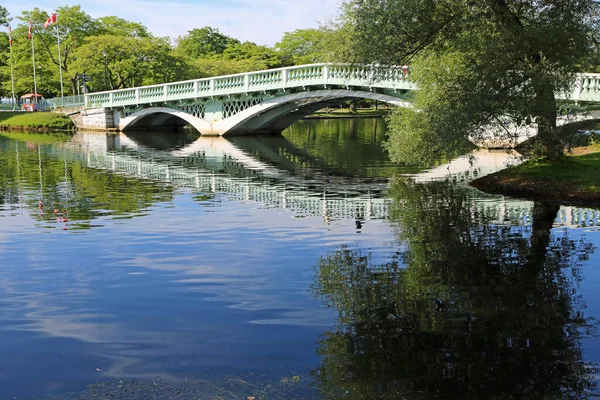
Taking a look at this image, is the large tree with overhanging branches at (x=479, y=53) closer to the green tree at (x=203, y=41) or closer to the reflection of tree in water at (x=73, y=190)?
the reflection of tree in water at (x=73, y=190)

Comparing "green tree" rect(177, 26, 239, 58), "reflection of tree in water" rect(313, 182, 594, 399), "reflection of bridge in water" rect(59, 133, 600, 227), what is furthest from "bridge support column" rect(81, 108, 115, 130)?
"reflection of tree in water" rect(313, 182, 594, 399)

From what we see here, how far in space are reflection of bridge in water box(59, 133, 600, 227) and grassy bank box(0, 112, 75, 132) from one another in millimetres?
25416

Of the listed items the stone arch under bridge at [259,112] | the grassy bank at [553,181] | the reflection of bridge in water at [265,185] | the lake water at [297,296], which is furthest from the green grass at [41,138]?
the grassy bank at [553,181]

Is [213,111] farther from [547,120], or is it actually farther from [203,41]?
[203,41]

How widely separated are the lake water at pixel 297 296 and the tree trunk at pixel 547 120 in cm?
263

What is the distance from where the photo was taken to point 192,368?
750 centimetres

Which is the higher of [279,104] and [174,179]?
[279,104]

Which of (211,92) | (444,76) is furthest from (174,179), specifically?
(211,92)

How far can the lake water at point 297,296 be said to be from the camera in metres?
7.26

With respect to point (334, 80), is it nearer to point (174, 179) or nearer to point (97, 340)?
point (174, 179)

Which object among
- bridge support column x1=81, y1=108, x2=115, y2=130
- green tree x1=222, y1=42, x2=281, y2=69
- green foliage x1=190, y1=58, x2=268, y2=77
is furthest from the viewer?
green tree x1=222, y1=42, x2=281, y2=69

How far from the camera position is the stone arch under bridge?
4378 centimetres

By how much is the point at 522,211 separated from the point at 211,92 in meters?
35.5

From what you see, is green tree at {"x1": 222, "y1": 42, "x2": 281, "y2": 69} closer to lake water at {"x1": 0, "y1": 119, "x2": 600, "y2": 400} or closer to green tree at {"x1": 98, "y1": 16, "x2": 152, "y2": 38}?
green tree at {"x1": 98, "y1": 16, "x2": 152, "y2": 38}
